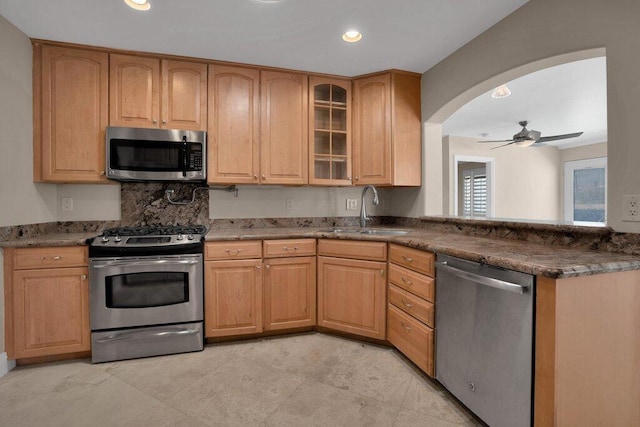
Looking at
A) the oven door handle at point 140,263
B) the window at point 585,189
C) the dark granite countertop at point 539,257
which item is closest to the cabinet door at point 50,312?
the oven door handle at point 140,263

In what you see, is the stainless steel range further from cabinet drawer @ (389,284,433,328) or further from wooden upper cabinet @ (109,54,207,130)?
cabinet drawer @ (389,284,433,328)

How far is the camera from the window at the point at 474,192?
634cm

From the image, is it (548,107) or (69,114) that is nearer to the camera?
(69,114)

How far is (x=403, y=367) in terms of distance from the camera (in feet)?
6.96

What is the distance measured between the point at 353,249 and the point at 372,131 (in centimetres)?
117

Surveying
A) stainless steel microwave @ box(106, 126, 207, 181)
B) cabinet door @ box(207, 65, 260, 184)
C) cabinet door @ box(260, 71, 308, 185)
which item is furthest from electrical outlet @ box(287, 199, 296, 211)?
stainless steel microwave @ box(106, 126, 207, 181)

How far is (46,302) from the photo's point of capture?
2109 millimetres

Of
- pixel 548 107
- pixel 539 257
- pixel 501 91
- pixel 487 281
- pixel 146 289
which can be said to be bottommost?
pixel 146 289

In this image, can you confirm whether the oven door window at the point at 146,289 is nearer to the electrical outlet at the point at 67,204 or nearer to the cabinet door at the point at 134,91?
the electrical outlet at the point at 67,204

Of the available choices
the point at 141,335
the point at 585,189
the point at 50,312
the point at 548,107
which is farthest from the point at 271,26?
the point at 585,189

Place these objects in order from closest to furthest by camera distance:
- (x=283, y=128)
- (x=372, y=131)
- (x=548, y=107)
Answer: (x=283, y=128) → (x=372, y=131) → (x=548, y=107)

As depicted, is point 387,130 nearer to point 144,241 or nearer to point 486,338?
point 486,338

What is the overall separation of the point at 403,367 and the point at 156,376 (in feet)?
5.36

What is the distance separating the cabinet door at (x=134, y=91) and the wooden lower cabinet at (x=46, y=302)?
1073 mm
